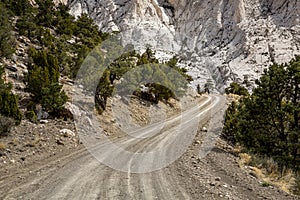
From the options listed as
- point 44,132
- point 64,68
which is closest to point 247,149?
point 44,132

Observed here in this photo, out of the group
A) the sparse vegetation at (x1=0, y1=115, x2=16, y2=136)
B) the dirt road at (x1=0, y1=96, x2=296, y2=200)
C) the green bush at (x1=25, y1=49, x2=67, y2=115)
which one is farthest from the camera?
the green bush at (x1=25, y1=49, x2=67, y2=115)

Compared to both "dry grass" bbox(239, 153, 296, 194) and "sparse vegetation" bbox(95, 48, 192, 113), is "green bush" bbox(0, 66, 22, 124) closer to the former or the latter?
"sparse vegetation" bbox(95, 48, 192, 113)

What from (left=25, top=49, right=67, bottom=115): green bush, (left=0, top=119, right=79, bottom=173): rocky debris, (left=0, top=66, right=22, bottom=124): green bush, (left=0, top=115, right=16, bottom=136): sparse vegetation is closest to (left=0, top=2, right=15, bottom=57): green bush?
(left=25, top=49, right=67, bottom=115): green bush

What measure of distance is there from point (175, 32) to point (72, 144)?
7357 cm

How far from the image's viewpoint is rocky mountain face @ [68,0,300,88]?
71500mm

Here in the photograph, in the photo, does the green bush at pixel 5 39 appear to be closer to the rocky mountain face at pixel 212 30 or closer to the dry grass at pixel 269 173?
the dry grass at pixel 269 173

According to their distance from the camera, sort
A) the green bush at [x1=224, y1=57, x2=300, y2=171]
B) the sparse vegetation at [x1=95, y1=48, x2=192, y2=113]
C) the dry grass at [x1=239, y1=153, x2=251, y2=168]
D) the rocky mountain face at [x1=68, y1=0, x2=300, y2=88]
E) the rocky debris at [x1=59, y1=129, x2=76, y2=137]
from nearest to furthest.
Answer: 1. the dry grass at [x1=239, y1=153, x2=251, y2=168]
2. the rocky debris at [x1=59, y1=129, x2=76, y2=137]
3. the green bush at [x1=224, y1=57, x2=300, y2=171]
4. the sparse vegetation at [x1=95, y1=48, x2=192, y2=113]
5. the rocky mountain face at [x1=68, y1=0, x2=300, y2=88]

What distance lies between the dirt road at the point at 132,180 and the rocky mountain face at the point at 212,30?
57.5 metres

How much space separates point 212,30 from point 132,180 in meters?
79.4

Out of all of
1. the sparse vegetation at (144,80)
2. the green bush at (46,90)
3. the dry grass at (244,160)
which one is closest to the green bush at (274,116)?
the dry grass at (244,160)

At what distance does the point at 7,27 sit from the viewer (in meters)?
21.2

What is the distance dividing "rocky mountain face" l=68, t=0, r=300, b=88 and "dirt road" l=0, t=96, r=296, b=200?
57.5 metres

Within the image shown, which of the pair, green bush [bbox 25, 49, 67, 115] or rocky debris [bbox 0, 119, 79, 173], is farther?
green bush [bbox 25, 49, 67, 115]

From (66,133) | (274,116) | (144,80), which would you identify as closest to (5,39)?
(66,133)
